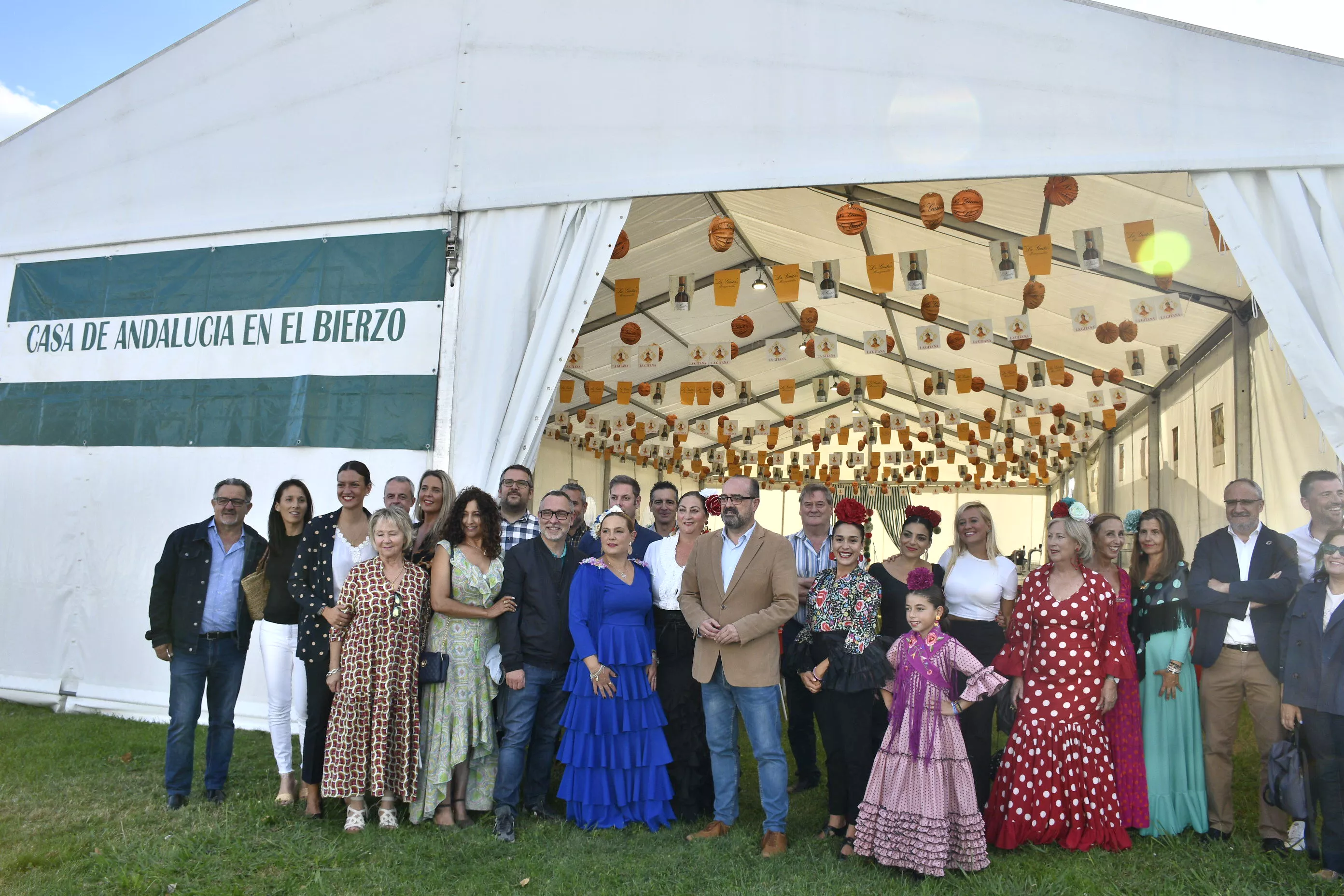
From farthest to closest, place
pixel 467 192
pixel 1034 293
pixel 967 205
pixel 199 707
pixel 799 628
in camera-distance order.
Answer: pixel 1034 293 < pixel 967 205 < pixel 467 192 < pixel 799 628 < pixel 199 707

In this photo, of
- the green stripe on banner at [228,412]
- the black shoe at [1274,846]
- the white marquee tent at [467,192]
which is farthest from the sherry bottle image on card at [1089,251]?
the green stripe on banner at [228,412]

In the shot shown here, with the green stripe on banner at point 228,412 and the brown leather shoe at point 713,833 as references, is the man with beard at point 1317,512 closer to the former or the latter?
the brown leather shoe at point 713,833

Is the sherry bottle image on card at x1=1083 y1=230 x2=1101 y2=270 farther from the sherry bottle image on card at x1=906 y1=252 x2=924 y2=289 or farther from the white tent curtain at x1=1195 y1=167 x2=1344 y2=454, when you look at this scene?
the white tent curtain at x1=1195 y1=167 x2=1344 y2=454

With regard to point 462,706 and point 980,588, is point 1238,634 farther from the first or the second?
point 462,706

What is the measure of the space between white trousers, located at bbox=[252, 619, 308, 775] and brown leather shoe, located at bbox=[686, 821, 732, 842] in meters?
1.83

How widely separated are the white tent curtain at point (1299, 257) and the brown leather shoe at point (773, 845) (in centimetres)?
287

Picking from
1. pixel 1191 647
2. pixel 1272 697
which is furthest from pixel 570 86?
pixel 1272 697

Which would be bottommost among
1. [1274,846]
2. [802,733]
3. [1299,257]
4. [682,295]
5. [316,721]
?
[1274,846]

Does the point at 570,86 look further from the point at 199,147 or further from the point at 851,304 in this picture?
the point at 851,304

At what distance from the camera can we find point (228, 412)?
5.86m

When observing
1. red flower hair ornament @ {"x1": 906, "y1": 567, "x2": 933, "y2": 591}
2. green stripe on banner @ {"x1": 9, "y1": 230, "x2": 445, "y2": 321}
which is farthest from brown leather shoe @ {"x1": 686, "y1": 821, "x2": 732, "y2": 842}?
green stripe on banner @ {"x1": 9, "y1": 230, "x2": 445, "y2": 321}

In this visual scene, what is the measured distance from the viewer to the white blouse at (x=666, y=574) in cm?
436

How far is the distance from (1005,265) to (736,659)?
4.26 meters

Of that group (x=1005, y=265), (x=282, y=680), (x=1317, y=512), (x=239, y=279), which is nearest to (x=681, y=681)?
(x=282, y=680)
